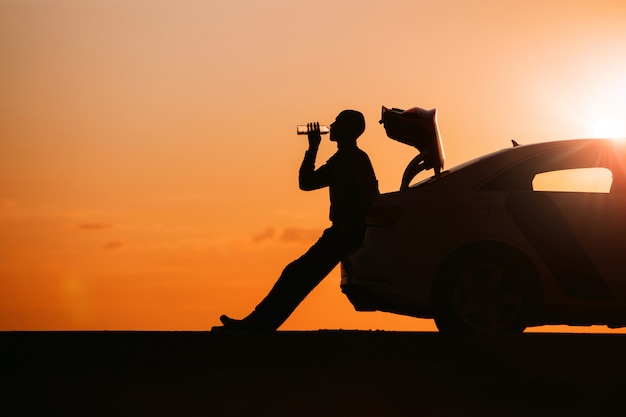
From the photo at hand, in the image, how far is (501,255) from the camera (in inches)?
329

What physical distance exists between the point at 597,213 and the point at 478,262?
1012 mm

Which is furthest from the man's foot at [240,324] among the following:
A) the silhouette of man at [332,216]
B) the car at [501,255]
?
the car at [501,255]

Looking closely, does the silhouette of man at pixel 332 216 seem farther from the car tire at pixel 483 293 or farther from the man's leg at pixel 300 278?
the car tire at pixel 483 293

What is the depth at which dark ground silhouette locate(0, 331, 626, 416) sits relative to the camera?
199 inches

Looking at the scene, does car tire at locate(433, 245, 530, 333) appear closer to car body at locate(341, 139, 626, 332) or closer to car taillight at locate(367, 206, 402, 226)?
car body at locate(341, 139, 626, 332)

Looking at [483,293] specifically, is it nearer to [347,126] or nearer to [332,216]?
[332,216]

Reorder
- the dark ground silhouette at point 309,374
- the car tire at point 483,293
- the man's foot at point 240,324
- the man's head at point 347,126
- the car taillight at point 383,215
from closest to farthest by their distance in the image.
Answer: the dark ground silhouette at point 309,374
the car tire at point 483,293
the car taillight at point 383,215
the man's foot at point 240,324
the man's head at point 347,126

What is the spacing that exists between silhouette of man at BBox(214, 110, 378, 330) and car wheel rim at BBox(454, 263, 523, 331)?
122cm

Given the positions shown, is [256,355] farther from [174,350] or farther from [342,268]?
[342,268]

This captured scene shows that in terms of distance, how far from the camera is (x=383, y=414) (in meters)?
4.93

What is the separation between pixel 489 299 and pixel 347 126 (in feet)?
7.57

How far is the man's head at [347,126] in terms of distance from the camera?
977 cm

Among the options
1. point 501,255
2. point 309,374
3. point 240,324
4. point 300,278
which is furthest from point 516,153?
point 309,374

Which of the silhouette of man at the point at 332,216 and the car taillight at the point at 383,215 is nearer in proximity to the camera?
the car taillight at the point at 383,215
